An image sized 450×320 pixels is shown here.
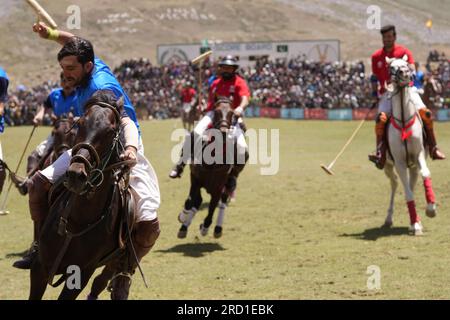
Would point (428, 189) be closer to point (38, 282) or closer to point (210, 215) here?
point (210, 215)

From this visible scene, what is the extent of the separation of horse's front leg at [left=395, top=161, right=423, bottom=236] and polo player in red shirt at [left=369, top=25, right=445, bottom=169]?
395 mm

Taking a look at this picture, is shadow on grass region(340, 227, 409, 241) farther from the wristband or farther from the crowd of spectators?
the crowd of spectators

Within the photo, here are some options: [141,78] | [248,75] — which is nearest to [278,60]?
[248,75]

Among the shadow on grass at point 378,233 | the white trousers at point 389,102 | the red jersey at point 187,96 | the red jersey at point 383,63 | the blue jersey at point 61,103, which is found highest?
the red jersey at point 383,63

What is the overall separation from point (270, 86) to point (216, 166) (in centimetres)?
4629

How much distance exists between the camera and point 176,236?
13781 mm

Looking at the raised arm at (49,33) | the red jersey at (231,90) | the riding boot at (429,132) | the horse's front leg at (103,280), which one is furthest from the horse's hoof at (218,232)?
the raised arm at (49,33)

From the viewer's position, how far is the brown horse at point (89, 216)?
6.30 m

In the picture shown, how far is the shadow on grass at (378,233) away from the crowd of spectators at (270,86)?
103 ft

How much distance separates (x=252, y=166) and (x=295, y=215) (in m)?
9.49

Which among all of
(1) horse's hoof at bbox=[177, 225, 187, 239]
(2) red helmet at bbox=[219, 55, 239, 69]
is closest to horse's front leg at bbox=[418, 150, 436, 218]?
(2) red helmet at bbox=[219, 55, 239, 69]

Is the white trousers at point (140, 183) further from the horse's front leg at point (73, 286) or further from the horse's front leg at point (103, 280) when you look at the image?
the horse's front leg at point (73, 286)

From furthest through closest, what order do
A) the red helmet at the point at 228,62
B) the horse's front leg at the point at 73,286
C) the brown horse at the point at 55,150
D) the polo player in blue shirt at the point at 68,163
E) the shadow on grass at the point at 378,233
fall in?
the red helmet at the point at 228,62 → the shadow on grass at the point at 378,233 → the brown horse at the point at 55,150 → the polo player in blue shirt at the point at 68,163 → the horse's front leg at the point at 73,286

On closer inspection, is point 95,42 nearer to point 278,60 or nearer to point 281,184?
point 278,60
